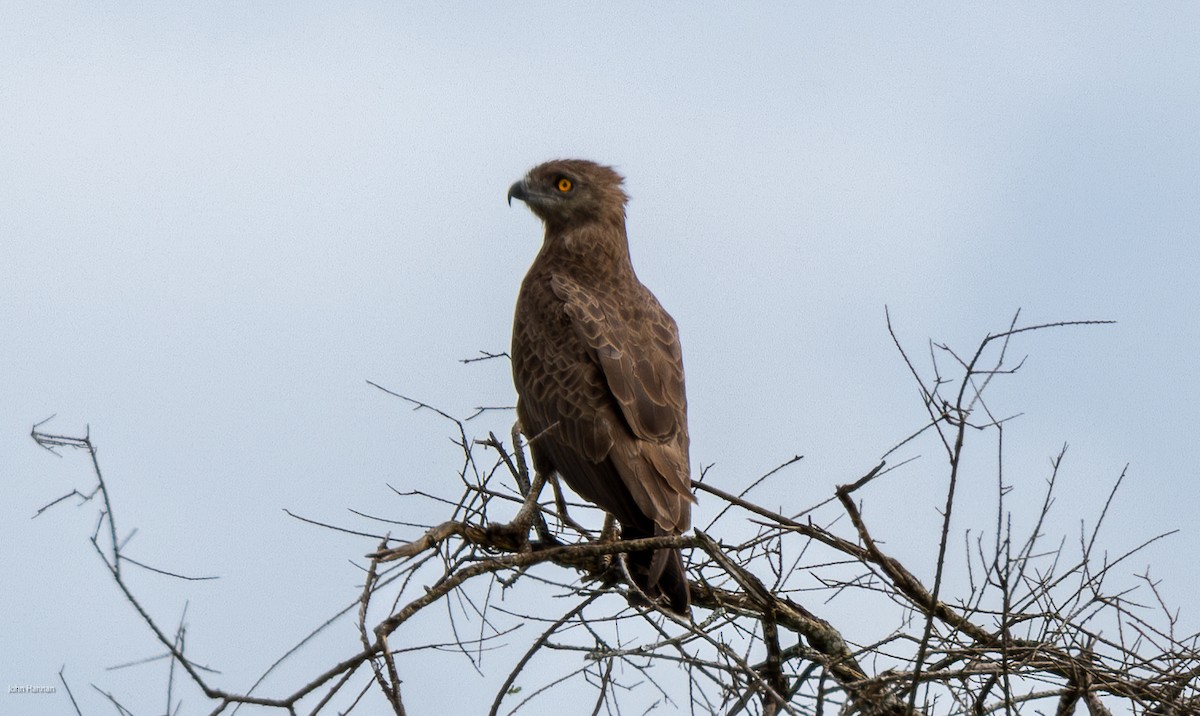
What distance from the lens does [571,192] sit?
7.31 meters

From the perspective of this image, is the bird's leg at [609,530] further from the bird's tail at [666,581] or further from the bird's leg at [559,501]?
the bird's tail at [666,581]

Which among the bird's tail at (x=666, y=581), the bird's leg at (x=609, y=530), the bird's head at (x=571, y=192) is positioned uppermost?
the bird's head at (x=571, y=192)

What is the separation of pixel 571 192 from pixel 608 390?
5.81 feet

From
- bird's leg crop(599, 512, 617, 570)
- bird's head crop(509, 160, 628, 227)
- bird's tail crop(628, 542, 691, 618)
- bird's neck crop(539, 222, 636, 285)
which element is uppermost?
bird's head crop(509, 160, 628, 227)

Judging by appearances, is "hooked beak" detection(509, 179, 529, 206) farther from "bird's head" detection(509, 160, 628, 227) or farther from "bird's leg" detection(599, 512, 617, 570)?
"bird's leg" detection(599, 512, 617, 570)

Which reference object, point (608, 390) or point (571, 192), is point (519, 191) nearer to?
point (571, 192)

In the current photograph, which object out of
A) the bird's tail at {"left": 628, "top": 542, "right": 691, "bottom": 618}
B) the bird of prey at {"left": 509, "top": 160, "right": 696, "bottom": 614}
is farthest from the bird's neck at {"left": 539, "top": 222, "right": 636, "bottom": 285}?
the bird's tail at {"left": 628, "top": 542, "right": 691, "bottom": 618}

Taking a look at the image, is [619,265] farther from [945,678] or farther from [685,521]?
[945,678]

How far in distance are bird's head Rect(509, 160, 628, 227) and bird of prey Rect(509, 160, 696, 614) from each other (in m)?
0.09

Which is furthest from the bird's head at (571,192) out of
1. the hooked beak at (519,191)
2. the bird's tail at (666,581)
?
the bird's tail at (666,581)

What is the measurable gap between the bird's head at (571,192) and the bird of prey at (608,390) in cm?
9

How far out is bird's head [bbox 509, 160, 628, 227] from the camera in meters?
7.24

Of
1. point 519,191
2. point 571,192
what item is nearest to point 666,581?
point 571,192

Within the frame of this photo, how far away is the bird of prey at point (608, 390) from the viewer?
215 inches
